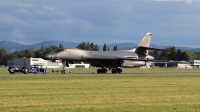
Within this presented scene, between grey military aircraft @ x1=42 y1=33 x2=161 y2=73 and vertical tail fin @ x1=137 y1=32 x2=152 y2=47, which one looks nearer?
grey military aircraft @ x1=42 y1=33 x2=161 y2=73

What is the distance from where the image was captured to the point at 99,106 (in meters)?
16.5

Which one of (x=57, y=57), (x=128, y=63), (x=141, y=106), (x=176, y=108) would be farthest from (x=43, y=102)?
(x=128, y=63)

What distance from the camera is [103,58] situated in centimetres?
5850

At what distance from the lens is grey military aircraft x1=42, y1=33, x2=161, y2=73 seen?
5550 cm

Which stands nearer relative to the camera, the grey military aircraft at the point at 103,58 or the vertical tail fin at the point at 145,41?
the grey military aircraft at the point at 103,58

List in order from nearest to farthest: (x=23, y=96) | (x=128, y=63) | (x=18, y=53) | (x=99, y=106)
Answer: (x=99, y=106), (x=23, y=96), (x=128, y=63), (x=18, y=53)

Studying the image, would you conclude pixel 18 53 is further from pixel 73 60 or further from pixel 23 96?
pixel 23 96

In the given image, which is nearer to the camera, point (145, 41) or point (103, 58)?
point (103, 58)

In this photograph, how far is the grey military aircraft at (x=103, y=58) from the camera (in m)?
55.5

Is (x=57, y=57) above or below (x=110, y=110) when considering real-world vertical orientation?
above

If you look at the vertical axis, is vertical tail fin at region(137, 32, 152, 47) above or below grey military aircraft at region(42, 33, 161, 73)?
above

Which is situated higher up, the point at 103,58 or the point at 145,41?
the point at 145,41

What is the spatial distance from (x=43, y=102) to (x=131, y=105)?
356 centimetres

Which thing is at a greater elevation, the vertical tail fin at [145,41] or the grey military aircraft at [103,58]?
the vertical tail fin at [145,41]
